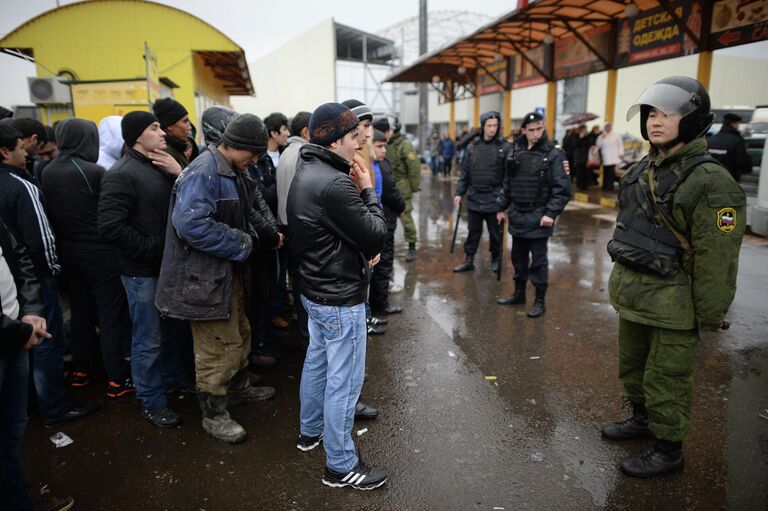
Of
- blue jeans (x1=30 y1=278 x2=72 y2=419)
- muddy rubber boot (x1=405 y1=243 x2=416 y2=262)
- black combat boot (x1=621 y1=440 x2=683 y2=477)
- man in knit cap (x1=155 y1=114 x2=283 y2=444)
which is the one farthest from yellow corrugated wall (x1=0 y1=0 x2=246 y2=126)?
black combat boot (x1=621 y1=440 x2=683 y2=477)

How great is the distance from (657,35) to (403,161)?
24.5 feet

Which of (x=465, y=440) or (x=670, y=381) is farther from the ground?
(x=670, y=381)

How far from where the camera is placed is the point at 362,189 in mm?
2715

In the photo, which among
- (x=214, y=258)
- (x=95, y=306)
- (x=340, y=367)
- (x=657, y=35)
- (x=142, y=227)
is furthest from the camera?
(x=657, y=35)

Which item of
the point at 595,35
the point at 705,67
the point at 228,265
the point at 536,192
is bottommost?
the point at 228,265

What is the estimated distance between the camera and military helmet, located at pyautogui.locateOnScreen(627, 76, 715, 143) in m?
2.52

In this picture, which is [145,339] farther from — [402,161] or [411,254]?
[411,254]

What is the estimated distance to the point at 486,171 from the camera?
645 cm

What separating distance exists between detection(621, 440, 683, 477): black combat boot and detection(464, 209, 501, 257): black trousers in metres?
4.00

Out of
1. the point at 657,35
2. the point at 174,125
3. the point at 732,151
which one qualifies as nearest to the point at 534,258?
the point at 174,125

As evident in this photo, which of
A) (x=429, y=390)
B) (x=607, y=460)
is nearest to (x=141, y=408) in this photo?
(x=429, y=390)

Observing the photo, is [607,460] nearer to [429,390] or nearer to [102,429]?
[429,390]

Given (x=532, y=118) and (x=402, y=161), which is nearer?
(x=532, y=118)

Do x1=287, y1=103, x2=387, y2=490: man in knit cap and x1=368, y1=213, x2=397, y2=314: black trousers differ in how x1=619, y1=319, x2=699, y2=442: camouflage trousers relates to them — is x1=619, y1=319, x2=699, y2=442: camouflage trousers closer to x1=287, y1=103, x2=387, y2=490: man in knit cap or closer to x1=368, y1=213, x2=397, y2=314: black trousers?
x1=287, y1=103, x2=387, y2=490: man in knit cap
